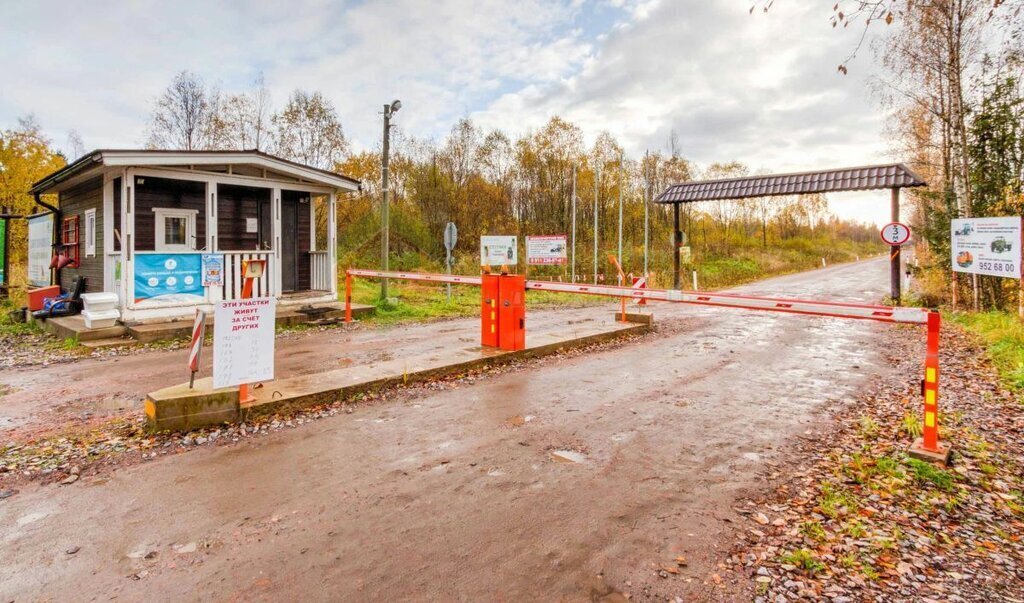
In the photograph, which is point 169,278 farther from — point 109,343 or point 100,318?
point 109,343

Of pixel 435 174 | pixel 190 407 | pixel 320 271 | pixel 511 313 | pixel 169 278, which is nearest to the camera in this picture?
pixel 190 407

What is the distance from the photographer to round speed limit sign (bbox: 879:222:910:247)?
12961 mm

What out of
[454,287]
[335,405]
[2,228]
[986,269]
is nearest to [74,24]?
[2,228]

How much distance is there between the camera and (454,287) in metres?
20.7

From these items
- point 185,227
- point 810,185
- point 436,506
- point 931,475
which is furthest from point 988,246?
point 185,227

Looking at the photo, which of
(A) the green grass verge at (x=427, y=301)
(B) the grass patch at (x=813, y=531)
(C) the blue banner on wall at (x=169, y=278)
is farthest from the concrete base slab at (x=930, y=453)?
(C) the blue banner on wall at (x=169, y=278)

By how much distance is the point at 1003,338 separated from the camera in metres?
8.39

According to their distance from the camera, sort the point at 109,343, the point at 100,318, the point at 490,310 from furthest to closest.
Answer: the point at 100,318
the point at 109,343
the point at 490,310

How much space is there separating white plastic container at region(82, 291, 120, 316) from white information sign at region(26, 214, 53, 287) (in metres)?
6.58

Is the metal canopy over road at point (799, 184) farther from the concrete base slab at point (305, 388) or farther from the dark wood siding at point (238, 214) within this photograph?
the dark wood siding at point (238, 214)

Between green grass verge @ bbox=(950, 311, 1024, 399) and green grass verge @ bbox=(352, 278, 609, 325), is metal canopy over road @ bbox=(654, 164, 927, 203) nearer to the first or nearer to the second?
green grass verge @ bbox=(950, 311, 1024, 399)

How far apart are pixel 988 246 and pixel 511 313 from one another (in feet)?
31.8

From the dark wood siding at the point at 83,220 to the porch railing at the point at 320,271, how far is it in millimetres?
4707

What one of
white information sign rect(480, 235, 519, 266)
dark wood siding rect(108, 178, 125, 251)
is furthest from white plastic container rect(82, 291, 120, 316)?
white information sign rect(480, 235, 519, 266)
